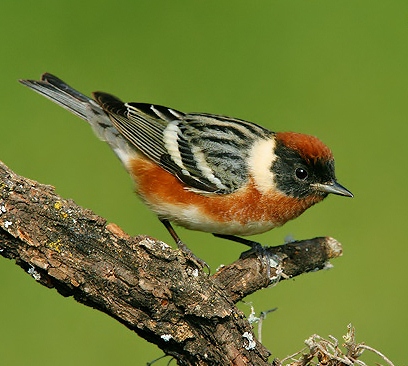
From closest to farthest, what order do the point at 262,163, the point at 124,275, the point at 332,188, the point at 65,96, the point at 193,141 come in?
the point at 124,275 < the point at 332,188 < the point at 262,163 < the point at 193,141 < the point at 65,96

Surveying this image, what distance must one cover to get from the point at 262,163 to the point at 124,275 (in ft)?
5.95

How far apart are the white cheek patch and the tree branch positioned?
4.57 feet

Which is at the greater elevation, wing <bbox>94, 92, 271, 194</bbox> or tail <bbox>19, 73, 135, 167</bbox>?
tail <bbox>19, 73, 135, 167</bbox>

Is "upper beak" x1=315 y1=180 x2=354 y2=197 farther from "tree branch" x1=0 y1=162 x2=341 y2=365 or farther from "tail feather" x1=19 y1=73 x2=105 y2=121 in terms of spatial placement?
"tail feather" x1=19 y1=73 x2=105 y2=121

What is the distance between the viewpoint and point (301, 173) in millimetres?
4734

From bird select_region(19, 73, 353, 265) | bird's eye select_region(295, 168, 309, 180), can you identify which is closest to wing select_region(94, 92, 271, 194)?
bird select_region(19, 73, 353, 265)

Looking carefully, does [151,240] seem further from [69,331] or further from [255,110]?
[255,110]

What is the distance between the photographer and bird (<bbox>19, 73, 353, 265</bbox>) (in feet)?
15.4

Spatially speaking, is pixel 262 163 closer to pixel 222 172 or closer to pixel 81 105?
pixel 222 172

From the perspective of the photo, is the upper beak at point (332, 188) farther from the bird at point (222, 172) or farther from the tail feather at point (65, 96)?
the tail feather at point (65, 96)

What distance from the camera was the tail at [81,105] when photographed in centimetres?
542

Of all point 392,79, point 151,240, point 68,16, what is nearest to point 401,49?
point 392,79

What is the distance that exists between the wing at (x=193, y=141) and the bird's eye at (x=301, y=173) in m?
0.30

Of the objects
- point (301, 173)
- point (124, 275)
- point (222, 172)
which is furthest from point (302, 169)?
point (124, 275)
